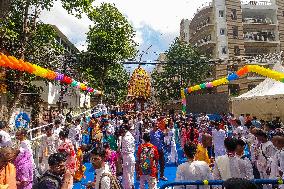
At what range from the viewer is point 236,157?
4.85 m

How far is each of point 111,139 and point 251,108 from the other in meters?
18.3

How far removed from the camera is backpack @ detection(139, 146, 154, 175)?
7.82 metres

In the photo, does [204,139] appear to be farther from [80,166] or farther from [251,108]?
[251,108]

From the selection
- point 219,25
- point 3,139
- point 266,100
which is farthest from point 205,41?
point 3,139

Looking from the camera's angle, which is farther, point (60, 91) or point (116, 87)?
point (116, 87)

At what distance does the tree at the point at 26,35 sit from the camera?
58.9ft

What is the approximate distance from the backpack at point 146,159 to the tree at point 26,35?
11.2 metres

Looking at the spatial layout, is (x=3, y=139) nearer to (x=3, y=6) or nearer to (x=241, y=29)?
(x=3, y=6)

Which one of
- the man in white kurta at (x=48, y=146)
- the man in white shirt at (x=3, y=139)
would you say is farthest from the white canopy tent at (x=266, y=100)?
the man in white shirt at (x=3, y=139)

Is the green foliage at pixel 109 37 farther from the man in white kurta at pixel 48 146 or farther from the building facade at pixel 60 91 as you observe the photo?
the man in white kurta at pixel 48 146

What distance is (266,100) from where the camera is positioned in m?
24.9

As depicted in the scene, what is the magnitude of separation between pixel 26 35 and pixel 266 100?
18.3m

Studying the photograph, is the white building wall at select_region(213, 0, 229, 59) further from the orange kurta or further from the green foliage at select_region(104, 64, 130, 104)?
the orange kurta

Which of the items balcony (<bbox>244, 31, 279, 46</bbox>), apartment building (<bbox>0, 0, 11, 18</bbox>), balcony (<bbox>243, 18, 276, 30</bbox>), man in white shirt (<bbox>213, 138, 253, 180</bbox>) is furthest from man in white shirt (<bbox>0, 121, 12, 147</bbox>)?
balcony (<bbox>243, 18, 276, 30</bbox>)
